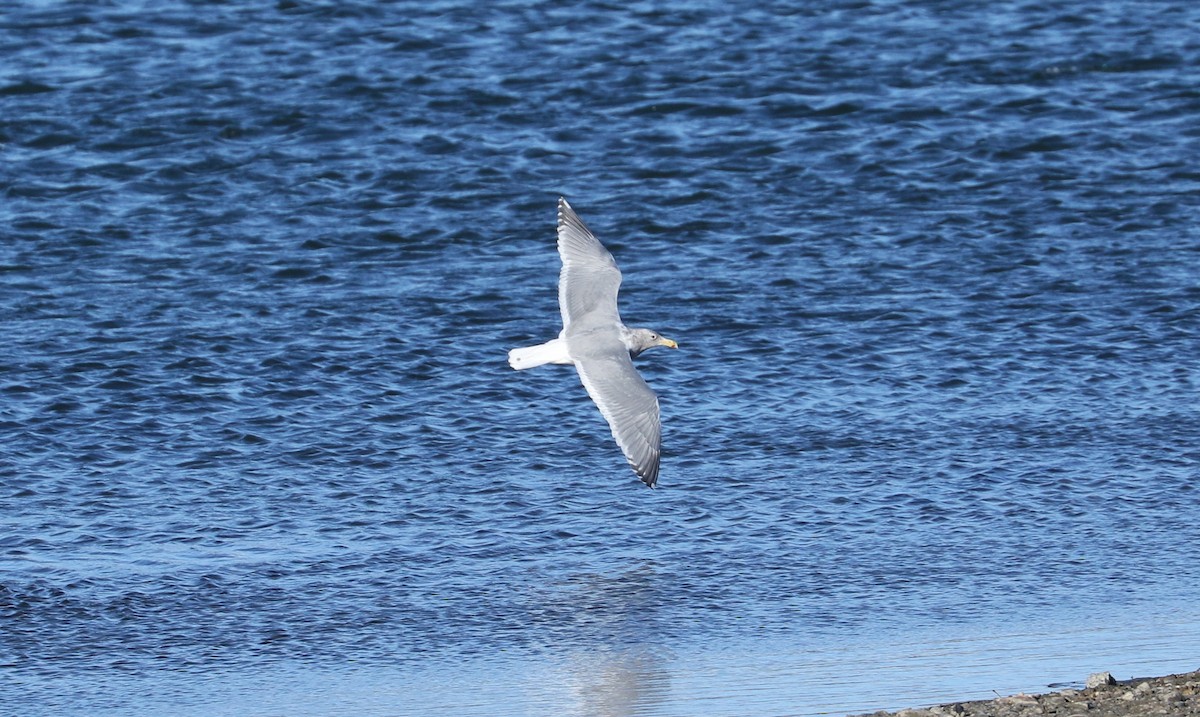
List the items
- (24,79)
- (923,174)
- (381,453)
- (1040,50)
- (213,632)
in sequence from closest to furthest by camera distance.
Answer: (213,632), (381,453), (923,174), (24,79), (1040,50)

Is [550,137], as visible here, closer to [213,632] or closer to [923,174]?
[923,174]

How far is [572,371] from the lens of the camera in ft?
41.1

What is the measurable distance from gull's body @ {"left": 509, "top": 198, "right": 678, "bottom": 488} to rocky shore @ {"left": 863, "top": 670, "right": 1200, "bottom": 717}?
7.83ft

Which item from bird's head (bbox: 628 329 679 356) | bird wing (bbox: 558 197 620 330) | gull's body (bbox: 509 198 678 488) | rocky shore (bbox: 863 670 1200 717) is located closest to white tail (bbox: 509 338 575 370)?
gull's body (bbox: 509 198 678 488)

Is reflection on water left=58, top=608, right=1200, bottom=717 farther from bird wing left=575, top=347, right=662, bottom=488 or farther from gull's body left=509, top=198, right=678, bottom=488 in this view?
gull's body left=509, top=198, right=678, bottom=488

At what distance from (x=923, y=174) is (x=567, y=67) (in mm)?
3928

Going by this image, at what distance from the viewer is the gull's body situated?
9328 mm

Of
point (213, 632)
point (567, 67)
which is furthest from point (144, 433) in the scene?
point (567, 67)

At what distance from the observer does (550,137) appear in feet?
56.2

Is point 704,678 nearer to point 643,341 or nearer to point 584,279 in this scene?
point 643,341

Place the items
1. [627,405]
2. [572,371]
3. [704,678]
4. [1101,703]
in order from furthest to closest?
[572,371], [627,405], [704,678], [1101,703]

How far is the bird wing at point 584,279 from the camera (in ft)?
32.9

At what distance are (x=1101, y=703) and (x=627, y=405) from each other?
3017mm

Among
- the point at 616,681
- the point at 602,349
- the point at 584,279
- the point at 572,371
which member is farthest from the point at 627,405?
the point at 572,371
